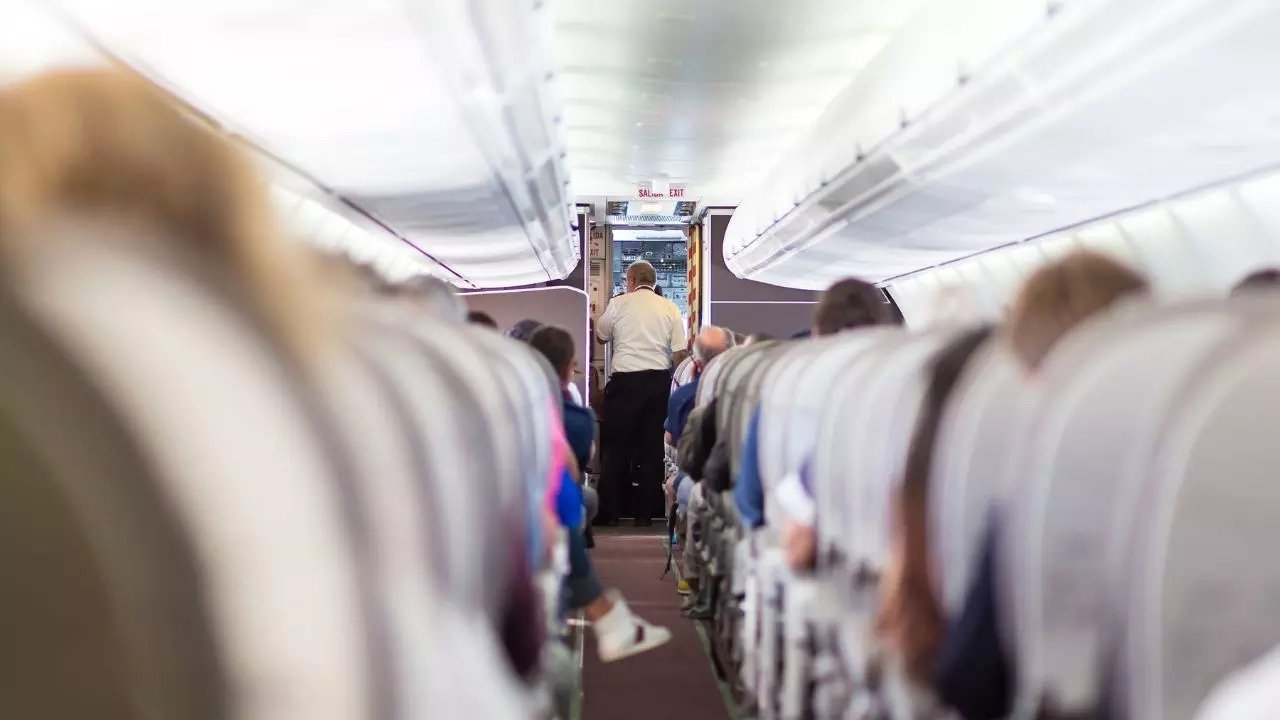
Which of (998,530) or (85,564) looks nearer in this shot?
(85,564)

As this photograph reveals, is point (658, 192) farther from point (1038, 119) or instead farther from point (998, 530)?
point (998, 530)

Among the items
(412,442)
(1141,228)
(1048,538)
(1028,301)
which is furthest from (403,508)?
(1141,228)

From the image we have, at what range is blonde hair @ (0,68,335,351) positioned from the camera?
0.69m

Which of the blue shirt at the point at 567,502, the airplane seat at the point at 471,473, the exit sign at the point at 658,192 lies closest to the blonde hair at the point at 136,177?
the airplane seat at the point at 471,473

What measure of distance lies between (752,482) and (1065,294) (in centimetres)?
190

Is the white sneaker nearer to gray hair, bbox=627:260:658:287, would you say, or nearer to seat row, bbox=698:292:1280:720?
seat row, bbox=698:292:1280:720

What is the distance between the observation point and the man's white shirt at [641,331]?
26.5ft

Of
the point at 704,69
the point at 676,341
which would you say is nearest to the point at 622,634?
the point at 704,69

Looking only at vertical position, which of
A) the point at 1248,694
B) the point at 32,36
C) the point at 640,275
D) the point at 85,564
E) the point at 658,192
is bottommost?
the point at 1248,694

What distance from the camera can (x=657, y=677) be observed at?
191 inches

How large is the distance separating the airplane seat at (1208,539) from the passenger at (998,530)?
353 millimetres

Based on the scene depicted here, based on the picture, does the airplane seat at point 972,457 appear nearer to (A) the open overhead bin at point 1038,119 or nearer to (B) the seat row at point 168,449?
(A) the open overhead bin at point 1038,119

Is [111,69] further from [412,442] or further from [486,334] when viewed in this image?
[486,334]

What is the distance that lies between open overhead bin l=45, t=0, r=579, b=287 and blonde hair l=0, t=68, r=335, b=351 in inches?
47.1
